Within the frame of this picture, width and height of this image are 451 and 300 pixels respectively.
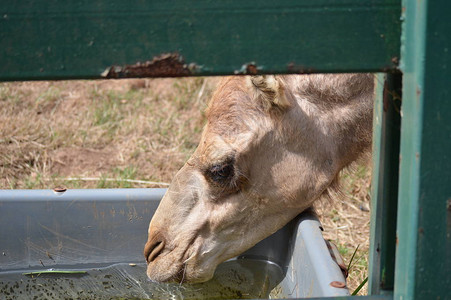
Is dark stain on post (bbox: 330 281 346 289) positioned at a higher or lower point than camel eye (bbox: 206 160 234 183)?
lower

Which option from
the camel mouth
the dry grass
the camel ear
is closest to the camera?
the camel ear

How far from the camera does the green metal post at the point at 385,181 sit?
1.64 metres

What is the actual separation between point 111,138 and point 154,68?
4.17 meters

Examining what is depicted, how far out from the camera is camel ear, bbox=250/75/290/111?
280 cm

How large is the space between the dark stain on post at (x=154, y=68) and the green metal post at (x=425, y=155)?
17.0 inches

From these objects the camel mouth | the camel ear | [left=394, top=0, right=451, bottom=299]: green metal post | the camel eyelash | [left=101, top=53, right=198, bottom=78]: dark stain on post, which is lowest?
the camel mouth

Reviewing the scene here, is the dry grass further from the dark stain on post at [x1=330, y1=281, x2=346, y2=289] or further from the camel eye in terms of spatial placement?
the dark stain on post at [x1=330, y1=281, x2=346, y2=289]

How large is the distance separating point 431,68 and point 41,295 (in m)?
2.40

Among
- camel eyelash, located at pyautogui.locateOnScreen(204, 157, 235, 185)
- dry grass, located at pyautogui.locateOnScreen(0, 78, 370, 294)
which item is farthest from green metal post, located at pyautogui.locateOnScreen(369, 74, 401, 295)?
dry grass, located at pyautogui.locateOnScreen(0, 78, 370, 294)

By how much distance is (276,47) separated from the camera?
4.53ft

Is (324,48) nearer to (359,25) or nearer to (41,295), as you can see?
(359,25)

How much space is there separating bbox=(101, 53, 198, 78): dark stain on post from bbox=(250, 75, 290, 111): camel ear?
1416 millimetres

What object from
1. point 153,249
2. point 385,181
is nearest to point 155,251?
point 153,249

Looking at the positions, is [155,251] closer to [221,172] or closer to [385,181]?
[221,172]
